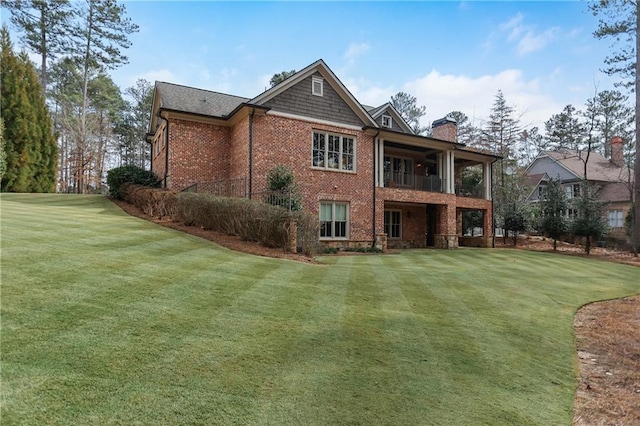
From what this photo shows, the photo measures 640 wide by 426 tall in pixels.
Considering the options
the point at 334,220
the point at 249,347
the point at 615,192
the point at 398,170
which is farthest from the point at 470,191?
the point at 249,347

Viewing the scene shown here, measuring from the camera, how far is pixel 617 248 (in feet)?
83.4

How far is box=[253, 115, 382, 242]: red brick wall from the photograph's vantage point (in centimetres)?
1564

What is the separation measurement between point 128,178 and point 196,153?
4043mm

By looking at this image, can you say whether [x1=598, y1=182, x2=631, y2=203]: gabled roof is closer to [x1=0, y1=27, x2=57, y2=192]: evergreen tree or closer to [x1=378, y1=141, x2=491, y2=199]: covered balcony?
[x1=378, y1=141, x2=491, y2=199]: covered balcony

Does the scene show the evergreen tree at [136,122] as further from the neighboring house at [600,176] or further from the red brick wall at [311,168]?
the neighboring house at [600,176]

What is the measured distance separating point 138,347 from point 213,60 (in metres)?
17.7

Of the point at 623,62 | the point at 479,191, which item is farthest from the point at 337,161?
the point at 623,62

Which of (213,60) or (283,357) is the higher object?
(213,60)

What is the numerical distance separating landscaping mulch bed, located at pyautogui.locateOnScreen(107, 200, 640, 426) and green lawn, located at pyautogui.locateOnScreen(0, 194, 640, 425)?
0.20 metres

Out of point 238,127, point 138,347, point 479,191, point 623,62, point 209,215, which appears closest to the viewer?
point 138,347

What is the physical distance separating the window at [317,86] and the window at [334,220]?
17.4ft

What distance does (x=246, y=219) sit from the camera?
1077cm

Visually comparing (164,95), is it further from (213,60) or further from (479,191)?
(479,191)

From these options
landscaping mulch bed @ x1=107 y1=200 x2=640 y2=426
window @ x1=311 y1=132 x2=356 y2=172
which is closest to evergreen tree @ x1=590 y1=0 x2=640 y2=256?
window @ x1=311 y1=132 x2=356 y2=172
